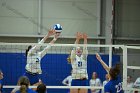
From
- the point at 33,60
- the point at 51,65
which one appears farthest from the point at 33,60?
the point at 51,65

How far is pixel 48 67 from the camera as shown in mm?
14281

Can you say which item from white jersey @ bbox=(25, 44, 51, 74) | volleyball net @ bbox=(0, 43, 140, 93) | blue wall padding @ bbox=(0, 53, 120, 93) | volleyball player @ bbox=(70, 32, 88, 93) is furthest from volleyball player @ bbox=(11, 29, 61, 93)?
blue wall padding @ bbox=(0, 53, 120, 93)

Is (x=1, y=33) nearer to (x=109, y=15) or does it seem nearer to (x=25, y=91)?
(x=109, y=15)

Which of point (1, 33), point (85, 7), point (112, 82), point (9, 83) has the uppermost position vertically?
point (85, 7)

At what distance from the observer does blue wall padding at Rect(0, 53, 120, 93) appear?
13.7 meters

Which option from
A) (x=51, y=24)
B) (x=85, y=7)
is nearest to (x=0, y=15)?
(x=51, y=24)

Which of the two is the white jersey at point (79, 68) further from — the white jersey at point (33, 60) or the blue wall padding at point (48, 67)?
the blue wall padding at point (48, 67)

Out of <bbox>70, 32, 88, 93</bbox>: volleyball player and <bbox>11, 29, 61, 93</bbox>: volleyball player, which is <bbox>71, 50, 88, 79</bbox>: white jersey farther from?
<bbox>11, 29, 61, 93</bbox>: volleyball player

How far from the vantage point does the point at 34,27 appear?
16500mm

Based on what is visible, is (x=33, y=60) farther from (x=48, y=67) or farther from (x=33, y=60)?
(x=48, y=67)

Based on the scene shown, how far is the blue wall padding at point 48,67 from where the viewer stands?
13680 millimetres

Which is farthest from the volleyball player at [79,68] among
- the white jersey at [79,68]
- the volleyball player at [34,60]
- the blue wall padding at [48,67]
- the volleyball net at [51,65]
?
the blue wall padding at [48,67]

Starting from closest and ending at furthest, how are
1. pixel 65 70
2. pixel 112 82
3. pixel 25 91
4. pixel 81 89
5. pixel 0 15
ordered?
pixel 25 91 → pixel 112 82 → pixel 81 89 → pixel 65 70 → pixel 0 15

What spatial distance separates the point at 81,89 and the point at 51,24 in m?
7.74
